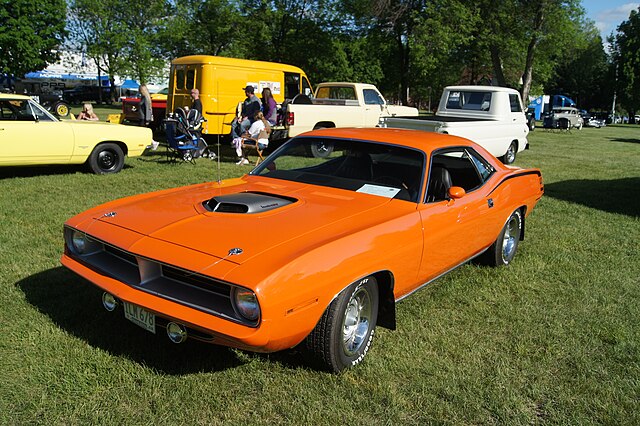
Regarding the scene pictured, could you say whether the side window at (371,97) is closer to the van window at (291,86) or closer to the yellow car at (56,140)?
the van window at (291,86)

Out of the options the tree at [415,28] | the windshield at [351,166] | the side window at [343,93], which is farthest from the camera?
the tree at [415,28]

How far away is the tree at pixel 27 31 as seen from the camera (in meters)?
29.5

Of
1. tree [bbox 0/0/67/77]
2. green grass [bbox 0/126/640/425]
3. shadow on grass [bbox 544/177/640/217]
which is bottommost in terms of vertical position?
green grass [bbox 0/126/640/425]

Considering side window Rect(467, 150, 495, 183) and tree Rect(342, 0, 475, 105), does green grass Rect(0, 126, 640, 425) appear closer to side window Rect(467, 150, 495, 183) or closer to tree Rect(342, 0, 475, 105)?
side window Rect(467, 150, 495, 183)

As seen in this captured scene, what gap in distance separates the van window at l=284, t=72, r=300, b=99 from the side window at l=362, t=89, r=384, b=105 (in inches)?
96.5

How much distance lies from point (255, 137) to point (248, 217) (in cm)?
800

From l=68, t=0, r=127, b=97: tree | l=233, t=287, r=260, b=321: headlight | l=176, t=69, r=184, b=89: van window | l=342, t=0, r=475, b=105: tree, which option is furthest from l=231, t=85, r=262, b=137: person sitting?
l=68, t=0, r=127, b=97: tree

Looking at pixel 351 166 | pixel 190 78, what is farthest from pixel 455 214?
pixel 190 78

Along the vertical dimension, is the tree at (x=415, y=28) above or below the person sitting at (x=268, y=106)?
above

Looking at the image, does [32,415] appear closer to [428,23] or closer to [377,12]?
[428,23]

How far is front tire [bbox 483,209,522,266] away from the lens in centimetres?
487

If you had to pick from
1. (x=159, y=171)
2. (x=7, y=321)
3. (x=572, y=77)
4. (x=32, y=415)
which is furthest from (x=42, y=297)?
(x=572, y=77)

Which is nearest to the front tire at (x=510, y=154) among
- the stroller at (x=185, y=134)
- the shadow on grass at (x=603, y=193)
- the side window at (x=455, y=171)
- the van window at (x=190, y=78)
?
the shadow on grass at (x=603, y=193)

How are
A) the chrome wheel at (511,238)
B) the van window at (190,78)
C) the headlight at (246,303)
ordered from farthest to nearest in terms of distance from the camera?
the van window at (190,78) < the chrome wheel at (511,238) < the headlight at (246,303)
